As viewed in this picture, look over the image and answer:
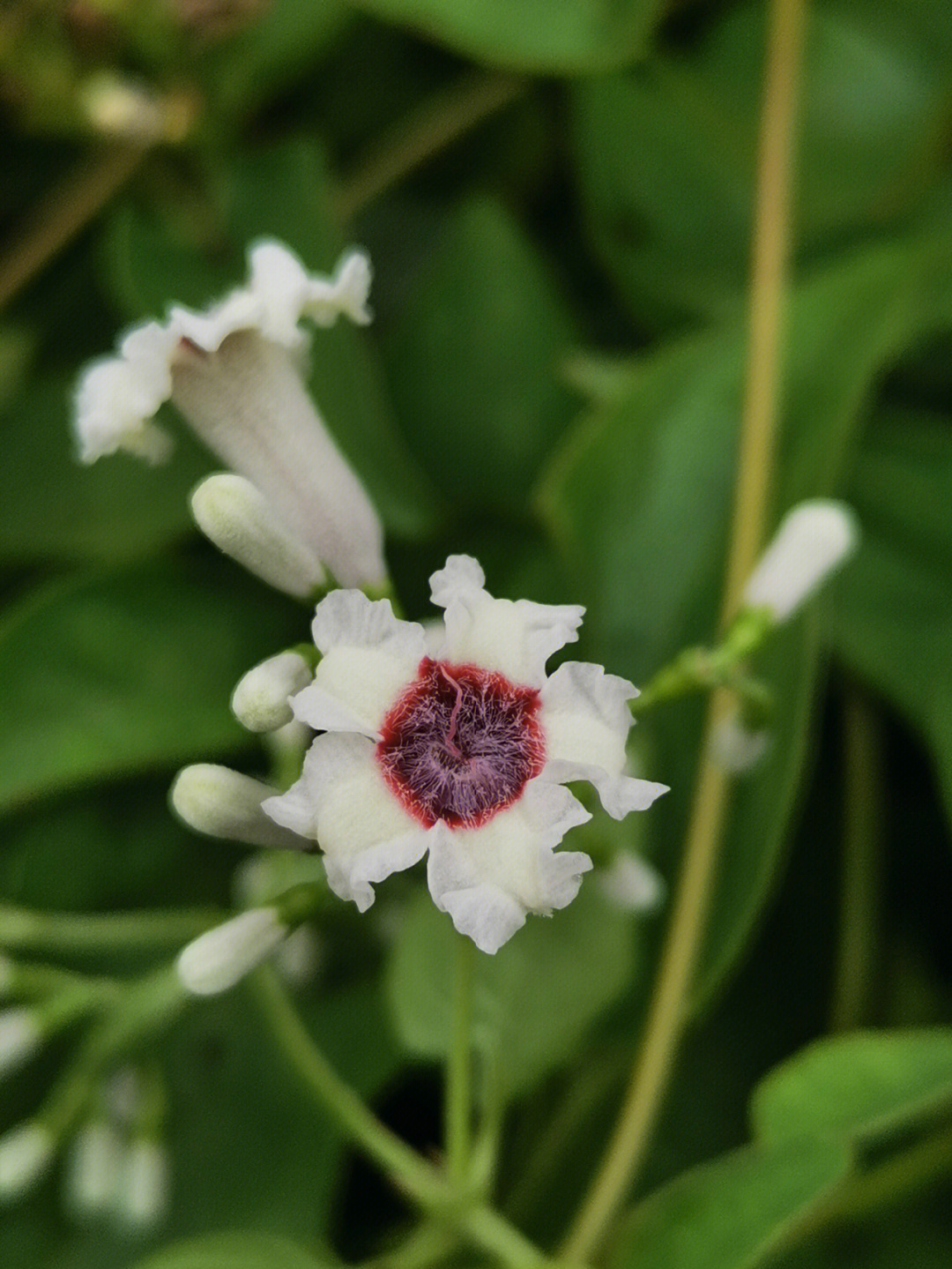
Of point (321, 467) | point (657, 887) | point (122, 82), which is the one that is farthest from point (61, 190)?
point (657, 887)

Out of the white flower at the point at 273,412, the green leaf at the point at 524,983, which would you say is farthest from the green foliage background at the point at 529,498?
the white flower at the point at 273,412

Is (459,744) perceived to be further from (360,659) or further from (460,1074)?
(460,1074)

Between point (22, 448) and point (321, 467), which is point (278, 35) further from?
point (321, 467)

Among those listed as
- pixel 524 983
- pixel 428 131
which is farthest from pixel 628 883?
pixel 428 131

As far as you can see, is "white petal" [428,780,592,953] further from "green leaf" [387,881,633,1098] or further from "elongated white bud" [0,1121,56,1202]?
"elongated white bud" [0,1121,56,1202]

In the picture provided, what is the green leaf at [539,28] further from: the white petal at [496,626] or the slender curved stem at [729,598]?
the white petal at [496,626]
